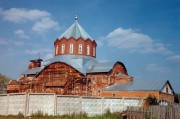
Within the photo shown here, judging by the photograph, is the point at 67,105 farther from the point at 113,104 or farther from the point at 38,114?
the point at 113,104

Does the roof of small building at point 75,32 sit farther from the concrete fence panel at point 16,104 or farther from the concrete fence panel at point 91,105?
the concrete fence panel at point 16,104

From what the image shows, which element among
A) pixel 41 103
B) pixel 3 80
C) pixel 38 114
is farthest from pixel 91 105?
pixel 3 80

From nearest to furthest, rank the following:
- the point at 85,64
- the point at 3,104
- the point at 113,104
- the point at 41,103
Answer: the point at 41,103, the point at 3,104, the point at 113,104, the point at 85,64

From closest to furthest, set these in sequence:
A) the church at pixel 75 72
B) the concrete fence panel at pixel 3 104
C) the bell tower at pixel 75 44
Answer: the concrete fence panel at pixel 3 104 → the church at pixel 75 72 → the bell tower at pixel 75 44

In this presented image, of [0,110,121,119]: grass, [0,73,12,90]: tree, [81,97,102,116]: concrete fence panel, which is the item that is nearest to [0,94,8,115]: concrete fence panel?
[0,110,121,119]: grass

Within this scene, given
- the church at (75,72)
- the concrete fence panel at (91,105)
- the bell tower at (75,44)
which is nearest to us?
the concrete fence panel at (91,105)

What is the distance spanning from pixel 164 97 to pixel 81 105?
14.5 m

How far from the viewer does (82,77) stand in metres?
32.9

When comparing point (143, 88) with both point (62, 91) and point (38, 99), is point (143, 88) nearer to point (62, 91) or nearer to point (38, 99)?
point (62, 91)

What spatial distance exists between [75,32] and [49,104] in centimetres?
2559

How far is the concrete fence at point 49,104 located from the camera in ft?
50.3

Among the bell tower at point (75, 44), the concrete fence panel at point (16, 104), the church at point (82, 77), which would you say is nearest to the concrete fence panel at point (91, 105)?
the concrete fence panel at point (16, 104)

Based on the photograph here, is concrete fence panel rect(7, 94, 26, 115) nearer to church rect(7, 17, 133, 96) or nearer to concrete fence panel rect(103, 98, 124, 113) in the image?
concrete fence panel rect(103, 98, 124, 113)

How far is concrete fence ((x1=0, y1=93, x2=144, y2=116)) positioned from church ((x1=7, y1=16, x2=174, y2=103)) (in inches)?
460
